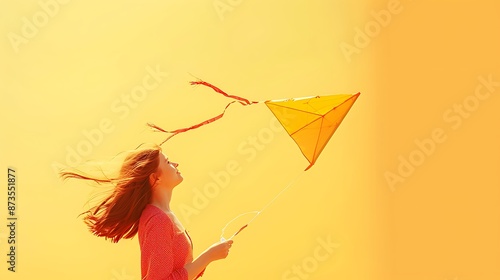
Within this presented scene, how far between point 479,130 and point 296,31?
897 mm

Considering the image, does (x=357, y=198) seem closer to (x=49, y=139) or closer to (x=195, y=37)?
(x=195, y=37)

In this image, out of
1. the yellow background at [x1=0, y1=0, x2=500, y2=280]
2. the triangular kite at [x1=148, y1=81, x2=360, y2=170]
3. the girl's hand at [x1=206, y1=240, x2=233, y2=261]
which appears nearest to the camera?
the girl's hand at [x1=206, y1=240, x2=233, y2=261]

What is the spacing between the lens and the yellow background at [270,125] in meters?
2.99

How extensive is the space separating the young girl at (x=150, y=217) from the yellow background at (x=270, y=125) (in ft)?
3.58

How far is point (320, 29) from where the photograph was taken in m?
3.07

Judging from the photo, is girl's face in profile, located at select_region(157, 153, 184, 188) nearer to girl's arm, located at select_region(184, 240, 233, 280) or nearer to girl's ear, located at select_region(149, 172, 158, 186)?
girl's ear, located at select_region(149, 172, 158, 186)

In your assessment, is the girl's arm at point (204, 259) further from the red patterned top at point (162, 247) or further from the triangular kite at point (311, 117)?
the triangular kite at point (311, 117)

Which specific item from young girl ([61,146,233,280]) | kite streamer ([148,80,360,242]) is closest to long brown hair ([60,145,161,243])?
young girl ([61,146,233,280])

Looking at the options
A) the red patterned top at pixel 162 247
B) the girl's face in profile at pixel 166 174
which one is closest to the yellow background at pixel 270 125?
the girl's face in profile at pixel 166 174

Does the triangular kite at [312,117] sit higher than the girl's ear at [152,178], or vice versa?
the girl's ear at [152,178]

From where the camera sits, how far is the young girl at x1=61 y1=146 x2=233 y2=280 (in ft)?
6.07

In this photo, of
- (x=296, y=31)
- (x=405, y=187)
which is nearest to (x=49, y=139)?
(x=296, y=31)

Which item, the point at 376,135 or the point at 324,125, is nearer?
the point at 324,125

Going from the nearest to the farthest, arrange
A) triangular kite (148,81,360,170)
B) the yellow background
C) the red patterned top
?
1. the red patterned top
2. triangular kite (148,81,360,170)
3. the yellow background
